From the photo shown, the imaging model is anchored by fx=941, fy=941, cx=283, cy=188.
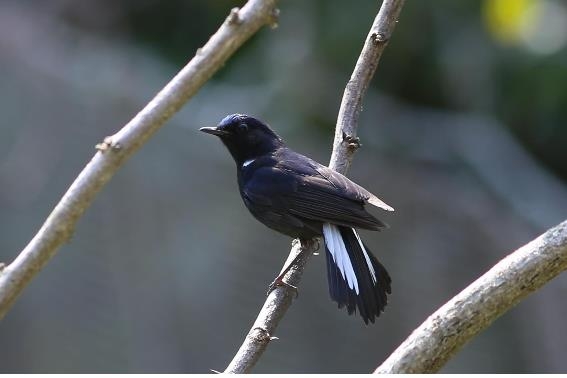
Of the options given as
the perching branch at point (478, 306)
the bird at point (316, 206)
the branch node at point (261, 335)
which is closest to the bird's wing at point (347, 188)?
the bird at point (316, 206)

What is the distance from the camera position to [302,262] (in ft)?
13.1

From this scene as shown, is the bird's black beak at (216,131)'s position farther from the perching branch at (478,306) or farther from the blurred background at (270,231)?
the blurred background at (270,231)

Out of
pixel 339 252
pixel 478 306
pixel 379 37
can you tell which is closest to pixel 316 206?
pixel 339 252

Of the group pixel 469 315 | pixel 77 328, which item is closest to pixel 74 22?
pixel 77 328

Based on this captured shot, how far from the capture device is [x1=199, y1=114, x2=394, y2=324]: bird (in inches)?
148

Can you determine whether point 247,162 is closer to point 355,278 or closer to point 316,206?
point 316,206

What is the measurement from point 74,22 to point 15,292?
25.7 ft

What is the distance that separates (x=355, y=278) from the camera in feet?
12.4

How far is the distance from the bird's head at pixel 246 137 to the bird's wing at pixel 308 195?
208mm

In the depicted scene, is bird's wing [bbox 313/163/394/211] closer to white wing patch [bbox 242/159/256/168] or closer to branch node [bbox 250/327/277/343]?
white wing patch [bbox 242/159/256/168]

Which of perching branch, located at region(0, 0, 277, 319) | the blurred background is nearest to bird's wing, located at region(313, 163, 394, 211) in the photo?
perching branch, located at region(0, 0, 277, 319)

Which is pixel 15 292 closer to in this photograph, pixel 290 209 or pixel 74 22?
pixel 290 209

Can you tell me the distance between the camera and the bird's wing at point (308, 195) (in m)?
4.03

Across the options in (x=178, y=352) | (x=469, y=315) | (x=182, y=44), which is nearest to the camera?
(x=469, y=315)
